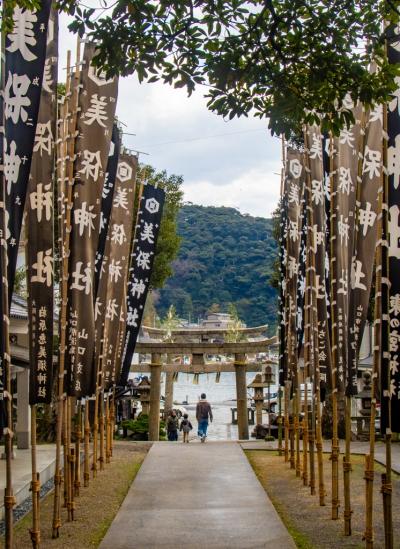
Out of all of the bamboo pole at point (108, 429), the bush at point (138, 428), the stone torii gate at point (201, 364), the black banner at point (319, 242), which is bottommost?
the bush at point (138, 428)

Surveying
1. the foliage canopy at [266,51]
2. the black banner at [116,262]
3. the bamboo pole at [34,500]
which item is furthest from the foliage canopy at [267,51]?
the black banner at [116,262]

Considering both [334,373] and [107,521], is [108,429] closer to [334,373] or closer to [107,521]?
[107,521]

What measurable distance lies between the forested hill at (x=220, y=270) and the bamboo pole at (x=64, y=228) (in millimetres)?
89631

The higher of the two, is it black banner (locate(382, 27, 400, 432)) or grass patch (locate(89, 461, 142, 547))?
black banner (locate(382, 27, 400, 432))

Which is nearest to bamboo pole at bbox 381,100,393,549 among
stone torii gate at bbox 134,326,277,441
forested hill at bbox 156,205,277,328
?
stone torii gate at bbox 134,326,277,441

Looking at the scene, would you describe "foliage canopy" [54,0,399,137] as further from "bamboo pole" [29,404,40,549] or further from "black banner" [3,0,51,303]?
"bamboo pole" [29,404,40,549]

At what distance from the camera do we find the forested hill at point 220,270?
104000mm

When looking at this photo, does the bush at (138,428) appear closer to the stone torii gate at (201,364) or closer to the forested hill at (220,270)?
the stone torii gate at (201,364)

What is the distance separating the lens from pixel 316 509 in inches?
448

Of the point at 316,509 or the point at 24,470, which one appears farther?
the point at 24,470

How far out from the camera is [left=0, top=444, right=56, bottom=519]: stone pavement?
12.2 metres

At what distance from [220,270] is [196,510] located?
97.5m

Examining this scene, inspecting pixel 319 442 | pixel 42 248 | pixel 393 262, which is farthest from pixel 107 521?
pixel 393 262

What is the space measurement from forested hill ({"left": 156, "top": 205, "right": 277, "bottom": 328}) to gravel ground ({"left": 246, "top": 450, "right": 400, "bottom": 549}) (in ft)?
279
